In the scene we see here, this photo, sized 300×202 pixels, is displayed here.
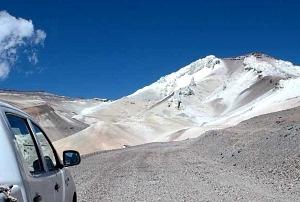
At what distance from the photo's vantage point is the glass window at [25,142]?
220 inches

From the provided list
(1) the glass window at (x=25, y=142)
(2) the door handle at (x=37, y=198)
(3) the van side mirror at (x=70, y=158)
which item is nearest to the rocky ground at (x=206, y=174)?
(3) the van side mirror at (x=70, y=158)

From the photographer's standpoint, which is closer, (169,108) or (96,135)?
(96,135)

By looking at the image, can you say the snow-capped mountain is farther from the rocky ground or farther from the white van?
the white van

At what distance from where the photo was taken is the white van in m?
4.77

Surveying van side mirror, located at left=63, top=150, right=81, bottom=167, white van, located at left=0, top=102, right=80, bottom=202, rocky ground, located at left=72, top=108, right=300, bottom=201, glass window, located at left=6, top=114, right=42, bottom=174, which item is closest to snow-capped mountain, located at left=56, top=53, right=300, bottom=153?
rocky ground, located at left=72, top=108, right=300, bottom=201

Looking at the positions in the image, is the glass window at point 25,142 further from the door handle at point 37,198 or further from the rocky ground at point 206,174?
the rocky ground at point 206,174

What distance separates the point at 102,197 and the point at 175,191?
2.42m

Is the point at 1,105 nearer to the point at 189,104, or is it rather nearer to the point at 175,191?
the point at 175,191

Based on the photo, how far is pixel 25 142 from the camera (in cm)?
599

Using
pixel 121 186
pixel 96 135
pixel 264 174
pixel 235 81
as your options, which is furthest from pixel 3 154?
pixel 235 81

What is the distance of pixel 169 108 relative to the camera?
181 meters

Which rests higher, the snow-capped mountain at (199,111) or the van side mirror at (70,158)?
the snow-capped mountain at (199,111)

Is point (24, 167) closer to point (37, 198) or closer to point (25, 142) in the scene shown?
point (37, 198)

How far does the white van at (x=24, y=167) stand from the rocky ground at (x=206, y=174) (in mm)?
11110
